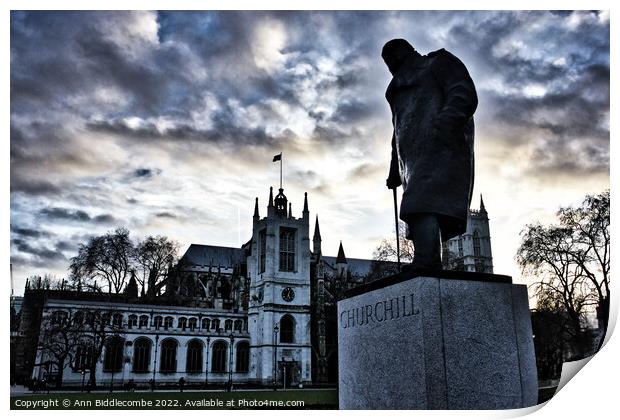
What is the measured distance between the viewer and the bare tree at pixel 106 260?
5094cm

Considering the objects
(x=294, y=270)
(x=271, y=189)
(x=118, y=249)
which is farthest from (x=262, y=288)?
(x=118, y=249)

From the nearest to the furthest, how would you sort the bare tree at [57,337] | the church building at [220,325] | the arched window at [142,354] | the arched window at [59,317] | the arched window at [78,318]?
the bare tree at [57,337]
the arched window at [78,318]
the arched window at [59,317]
the church building at [220,325]
the arched window at [142,354]

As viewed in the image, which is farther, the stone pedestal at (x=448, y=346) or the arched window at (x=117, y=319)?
the arched window at (x=117, y=319)

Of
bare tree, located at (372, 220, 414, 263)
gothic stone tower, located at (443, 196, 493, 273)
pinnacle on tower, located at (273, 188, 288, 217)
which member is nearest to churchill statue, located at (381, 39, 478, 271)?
bare tree, located at (372, 220, 414, 263)

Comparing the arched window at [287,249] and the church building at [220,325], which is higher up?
the arched window at [287,249]

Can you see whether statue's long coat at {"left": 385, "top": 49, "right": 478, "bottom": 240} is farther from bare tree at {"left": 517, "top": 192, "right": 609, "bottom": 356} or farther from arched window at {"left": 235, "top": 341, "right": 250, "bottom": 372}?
arched window at {"left": 235, "top": 341, "right": 250, "bottom": 372}

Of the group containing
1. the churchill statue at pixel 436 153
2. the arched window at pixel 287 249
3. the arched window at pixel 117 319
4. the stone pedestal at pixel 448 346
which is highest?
the arched window at pixel 287 249

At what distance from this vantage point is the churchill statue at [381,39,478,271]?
18.9 feet

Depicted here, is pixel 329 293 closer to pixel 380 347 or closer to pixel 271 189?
pixel 271 189

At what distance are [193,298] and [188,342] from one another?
13252 millimetres

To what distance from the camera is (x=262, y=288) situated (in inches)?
2429

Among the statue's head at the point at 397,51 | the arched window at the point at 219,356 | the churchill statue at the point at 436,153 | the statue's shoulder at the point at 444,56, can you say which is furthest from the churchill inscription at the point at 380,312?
the arched window at the point at 219,356

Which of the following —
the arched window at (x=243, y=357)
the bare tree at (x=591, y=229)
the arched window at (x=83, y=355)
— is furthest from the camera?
the arched window at (x=243, y=357)

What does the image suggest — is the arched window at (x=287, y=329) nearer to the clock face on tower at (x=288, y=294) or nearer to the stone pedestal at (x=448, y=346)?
the clock face on tower at (x=288, y=294)
